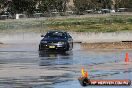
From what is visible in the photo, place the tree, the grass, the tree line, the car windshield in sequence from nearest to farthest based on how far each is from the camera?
the car windshield → the grass → the tree → the tree line

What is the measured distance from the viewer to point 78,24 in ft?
258

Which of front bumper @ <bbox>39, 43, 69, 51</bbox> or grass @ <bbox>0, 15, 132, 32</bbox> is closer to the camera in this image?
front bumper @ <bbox>39, 43, 69, 51</bbox>

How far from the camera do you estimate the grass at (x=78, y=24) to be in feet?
231

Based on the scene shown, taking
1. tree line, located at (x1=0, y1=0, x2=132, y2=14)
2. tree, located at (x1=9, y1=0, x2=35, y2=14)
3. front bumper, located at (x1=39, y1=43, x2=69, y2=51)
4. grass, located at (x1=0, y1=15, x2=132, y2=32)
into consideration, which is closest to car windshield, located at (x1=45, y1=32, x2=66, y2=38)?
front bumper, located at (x1=39, y1=43, x2=69, y2=51)

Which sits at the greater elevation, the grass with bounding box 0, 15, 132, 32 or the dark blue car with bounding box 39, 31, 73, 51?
the dark blue car with bounding box 39, 31, 73, 51

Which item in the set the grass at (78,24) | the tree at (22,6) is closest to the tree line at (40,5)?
the tree at (22,6)

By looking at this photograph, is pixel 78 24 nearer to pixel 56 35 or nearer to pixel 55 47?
pixel 56 35

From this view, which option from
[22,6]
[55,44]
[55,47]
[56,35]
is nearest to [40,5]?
[22,6]

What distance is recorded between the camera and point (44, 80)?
1836 centimetres

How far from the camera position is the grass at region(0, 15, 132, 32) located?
70438 mm

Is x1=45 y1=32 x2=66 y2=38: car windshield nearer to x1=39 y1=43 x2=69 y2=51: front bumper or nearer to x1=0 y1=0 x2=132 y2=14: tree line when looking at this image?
x1=39 y1=43 x2=69 y2=51: front bumper

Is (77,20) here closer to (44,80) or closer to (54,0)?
(54,0)

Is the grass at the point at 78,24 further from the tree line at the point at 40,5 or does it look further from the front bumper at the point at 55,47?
the front bumper at the point at 55,47

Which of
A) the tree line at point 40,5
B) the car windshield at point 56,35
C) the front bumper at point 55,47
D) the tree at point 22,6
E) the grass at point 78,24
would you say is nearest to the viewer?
the front bumper at point 55,47
